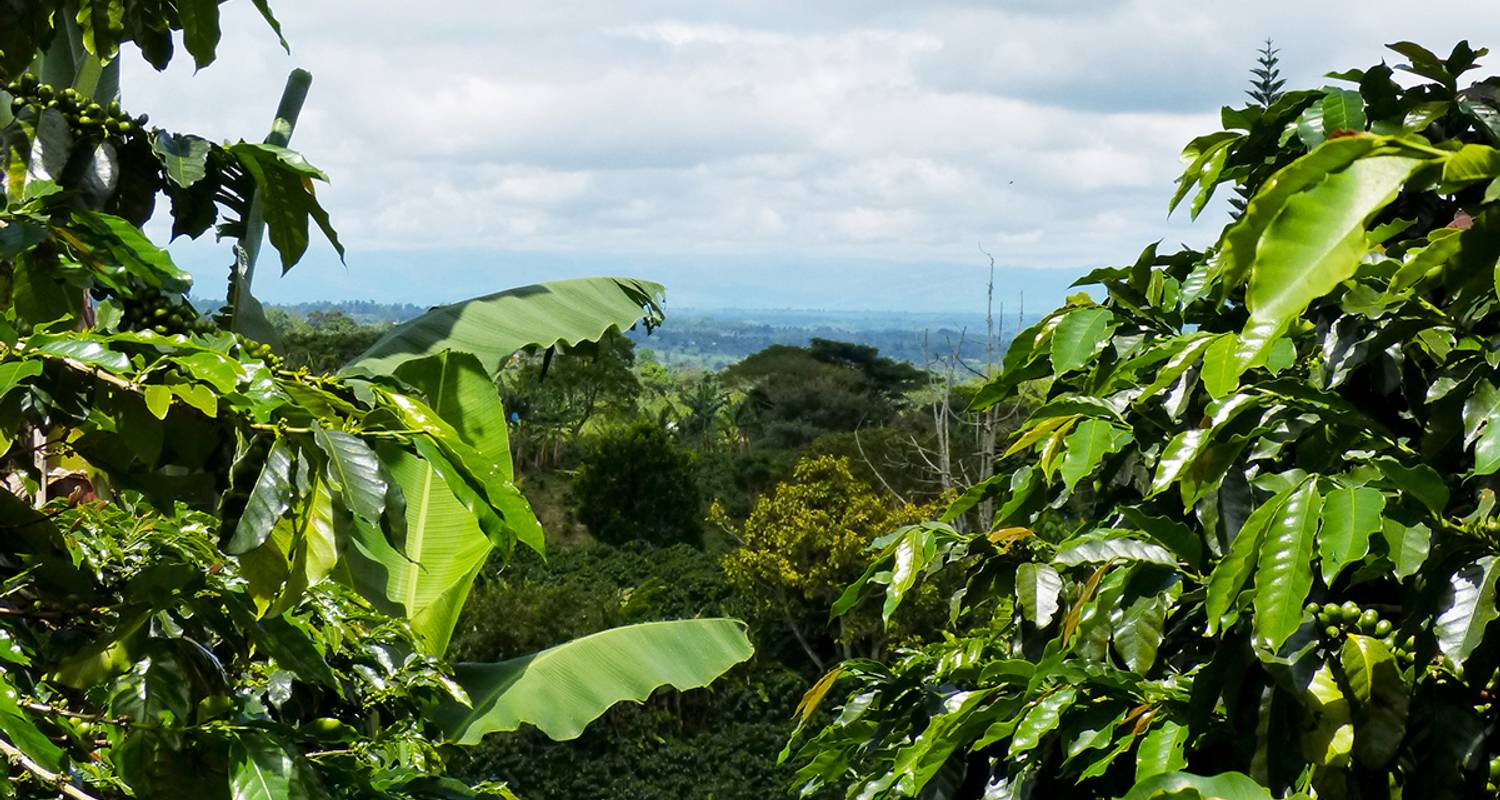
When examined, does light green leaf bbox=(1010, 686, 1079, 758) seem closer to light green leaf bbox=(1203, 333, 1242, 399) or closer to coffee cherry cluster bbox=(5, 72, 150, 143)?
light green leaf bbox=(1203, 333, 1242, 399)

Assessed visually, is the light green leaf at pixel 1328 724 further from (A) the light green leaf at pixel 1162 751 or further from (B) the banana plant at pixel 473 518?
(B) the banana plant at pixel 473 518

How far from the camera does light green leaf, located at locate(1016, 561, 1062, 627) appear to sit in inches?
70.4

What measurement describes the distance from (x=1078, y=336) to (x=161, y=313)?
1293 millimetres

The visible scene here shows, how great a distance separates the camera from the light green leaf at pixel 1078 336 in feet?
6.38

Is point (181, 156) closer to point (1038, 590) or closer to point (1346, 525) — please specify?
point (1038, 590)

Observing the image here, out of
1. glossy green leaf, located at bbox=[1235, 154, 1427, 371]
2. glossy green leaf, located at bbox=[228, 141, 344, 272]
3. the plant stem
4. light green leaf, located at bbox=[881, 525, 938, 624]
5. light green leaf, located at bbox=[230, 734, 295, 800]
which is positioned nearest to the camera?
glossy green leaf, located at bbox=[1235, 154, 1427, 371]

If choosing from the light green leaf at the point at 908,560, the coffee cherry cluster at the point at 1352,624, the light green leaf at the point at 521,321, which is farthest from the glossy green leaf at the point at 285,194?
the light green leaf at the point at 521,321

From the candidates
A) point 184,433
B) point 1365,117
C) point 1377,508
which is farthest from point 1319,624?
point 184,433

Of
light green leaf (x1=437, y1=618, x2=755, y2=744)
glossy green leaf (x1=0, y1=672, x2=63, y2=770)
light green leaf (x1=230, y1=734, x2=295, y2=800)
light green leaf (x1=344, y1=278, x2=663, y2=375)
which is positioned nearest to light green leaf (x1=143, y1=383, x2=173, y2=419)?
glossy green leaf (x1=0, y1=672, x2=63, y2=770)

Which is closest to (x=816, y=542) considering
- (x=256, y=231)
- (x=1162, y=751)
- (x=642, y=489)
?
(x=642, y=489)

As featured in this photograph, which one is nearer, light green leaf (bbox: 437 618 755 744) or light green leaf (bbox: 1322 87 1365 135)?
light green leaf (bbox: 1322 87 1365 135)

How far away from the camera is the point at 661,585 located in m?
16.1

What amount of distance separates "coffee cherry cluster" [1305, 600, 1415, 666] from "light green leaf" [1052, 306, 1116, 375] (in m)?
0.57

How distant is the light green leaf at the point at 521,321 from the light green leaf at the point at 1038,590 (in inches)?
136
